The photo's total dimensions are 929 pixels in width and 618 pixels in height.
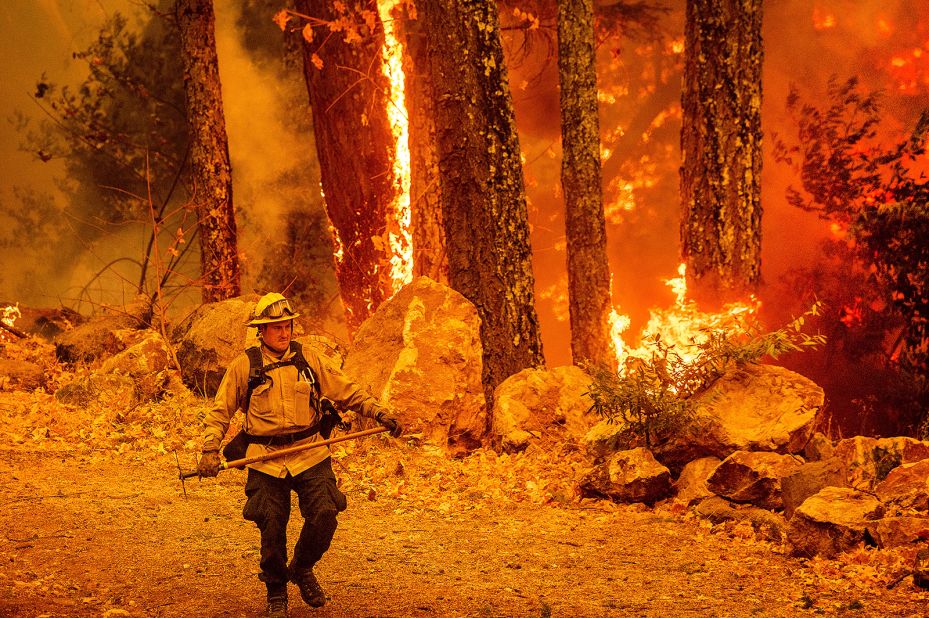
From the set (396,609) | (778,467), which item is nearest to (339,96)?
(778,467)

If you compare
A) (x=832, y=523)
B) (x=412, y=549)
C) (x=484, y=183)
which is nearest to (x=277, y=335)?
(x=412, y=549)

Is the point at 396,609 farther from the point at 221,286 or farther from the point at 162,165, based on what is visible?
the point at 162,165

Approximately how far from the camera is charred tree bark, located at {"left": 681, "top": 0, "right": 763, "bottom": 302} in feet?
37.0

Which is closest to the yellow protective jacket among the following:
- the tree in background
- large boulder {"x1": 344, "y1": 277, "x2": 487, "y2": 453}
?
large boulder {"x1": 344, "y1": 277, "x2": 487, "y2": 453}

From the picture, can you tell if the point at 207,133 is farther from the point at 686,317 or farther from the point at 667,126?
the point at 667,126

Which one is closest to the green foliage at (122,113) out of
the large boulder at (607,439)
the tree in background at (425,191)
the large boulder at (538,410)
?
the tree in background at (425,191)

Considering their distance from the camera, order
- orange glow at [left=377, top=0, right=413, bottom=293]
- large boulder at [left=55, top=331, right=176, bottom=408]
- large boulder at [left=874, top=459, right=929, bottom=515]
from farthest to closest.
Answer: orange glow at [left=377, top=0, right=413, bottom=293]
large boulder at [left=55, top=331, right=176, bottom=408]
large boulder at [left=874, top=459, right=929, bottom=515]

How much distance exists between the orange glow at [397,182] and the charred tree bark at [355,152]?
0.10 meters

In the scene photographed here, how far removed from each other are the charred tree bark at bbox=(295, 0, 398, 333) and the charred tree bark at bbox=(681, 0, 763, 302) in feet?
16.5

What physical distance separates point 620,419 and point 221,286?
832cm

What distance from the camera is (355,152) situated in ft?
48.6

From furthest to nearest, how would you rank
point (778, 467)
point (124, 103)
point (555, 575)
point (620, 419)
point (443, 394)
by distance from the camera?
point (124, 103), point (443, 394), point (620, 419), point (778, 467), point (555, 575)

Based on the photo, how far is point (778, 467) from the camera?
7422 mm

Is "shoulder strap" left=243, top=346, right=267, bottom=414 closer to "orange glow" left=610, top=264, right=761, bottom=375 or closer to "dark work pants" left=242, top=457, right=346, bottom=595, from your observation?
"dark work pants" left=242, top=457, right=346, bottom=595
